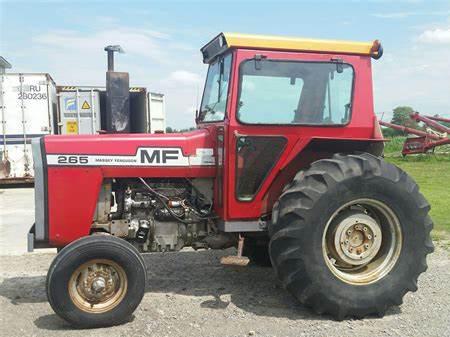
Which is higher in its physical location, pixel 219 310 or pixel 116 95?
pixel 116 95

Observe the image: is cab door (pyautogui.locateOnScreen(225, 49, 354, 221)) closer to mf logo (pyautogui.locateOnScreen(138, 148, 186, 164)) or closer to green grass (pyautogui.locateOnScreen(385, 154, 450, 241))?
mf logo (pyautogui.locateOnScreen(138, 148, 186, 164))

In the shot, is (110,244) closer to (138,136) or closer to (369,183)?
(138,136)

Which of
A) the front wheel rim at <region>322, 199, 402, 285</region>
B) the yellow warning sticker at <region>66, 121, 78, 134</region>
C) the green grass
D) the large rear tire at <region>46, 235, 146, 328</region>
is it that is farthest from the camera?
the yellow warning sticker at <region>66, 121, 78, 134</region>

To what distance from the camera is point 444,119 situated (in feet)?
83.8

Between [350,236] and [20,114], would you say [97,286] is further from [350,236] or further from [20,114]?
[20,114]

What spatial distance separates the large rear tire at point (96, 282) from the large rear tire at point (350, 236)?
1.20 meters

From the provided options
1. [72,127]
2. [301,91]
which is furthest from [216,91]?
[72,127]

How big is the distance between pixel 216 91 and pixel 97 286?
Answer: 7.22 feet

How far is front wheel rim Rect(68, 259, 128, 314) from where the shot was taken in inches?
159

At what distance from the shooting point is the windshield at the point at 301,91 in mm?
4555

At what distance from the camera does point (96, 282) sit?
4.07 meters

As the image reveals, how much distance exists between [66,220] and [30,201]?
7883 mm

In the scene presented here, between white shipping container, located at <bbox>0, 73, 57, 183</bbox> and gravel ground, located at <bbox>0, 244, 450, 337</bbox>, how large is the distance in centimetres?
872

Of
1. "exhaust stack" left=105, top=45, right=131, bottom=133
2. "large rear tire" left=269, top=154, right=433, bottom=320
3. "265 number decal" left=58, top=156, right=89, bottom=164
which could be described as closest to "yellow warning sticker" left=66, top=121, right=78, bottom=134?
"exhaust stack" left=105, top=45, right=131, bottom=133
